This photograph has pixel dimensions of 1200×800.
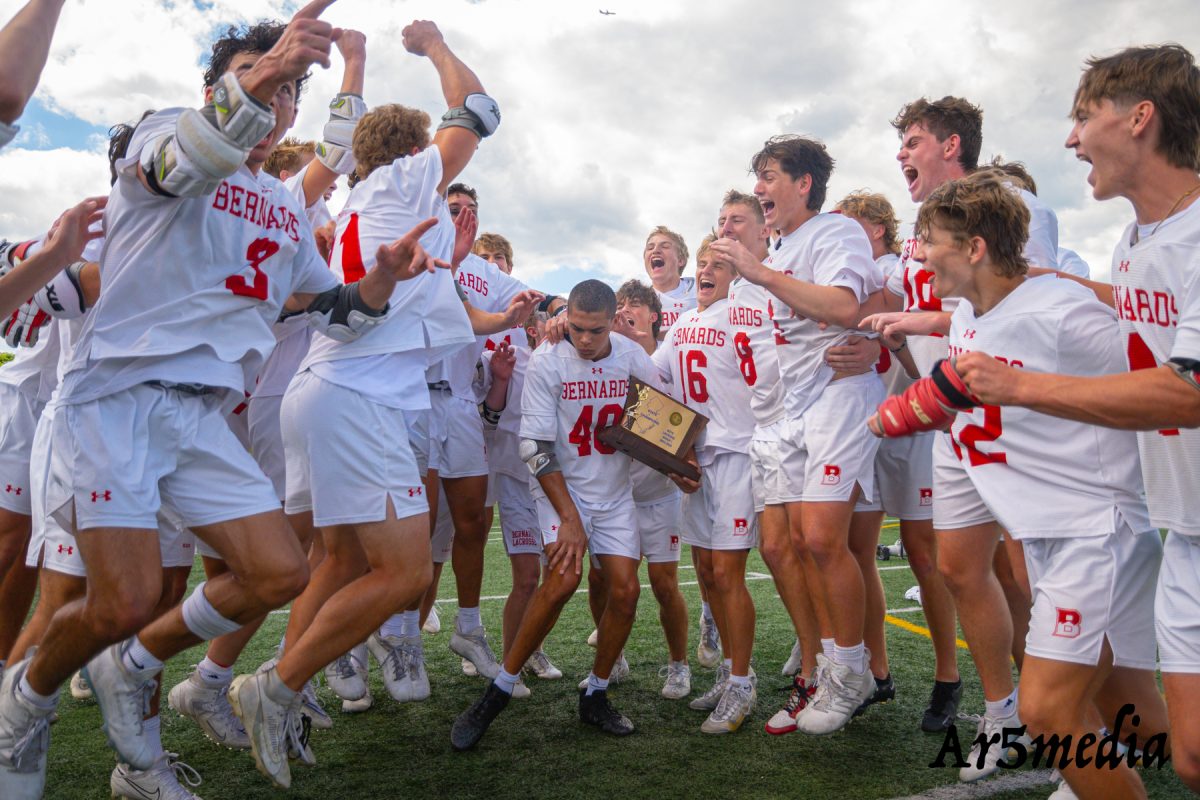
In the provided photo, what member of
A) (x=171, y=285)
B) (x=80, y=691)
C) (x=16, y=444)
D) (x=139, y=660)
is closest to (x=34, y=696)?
(x=139, y=660)

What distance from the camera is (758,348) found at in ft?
16.6

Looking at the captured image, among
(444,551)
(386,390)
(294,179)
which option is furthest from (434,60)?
(444,551)

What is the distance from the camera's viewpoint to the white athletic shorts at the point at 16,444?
14.3 feet

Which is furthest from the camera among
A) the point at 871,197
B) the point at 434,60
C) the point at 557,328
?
the point at 871,197

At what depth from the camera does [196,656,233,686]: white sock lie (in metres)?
3.96

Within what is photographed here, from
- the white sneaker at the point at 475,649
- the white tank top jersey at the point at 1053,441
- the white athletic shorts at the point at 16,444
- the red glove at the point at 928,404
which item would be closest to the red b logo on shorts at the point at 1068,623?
the white tank top jersey at the point at 1053,441

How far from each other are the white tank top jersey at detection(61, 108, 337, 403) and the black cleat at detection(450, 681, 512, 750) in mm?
1982

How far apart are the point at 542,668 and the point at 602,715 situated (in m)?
1.17

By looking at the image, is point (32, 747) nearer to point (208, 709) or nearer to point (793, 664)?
point (208, 709)

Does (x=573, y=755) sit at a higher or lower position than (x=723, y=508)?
lower

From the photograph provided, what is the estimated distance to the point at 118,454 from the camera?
2.93 metres

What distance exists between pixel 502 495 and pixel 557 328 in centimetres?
133

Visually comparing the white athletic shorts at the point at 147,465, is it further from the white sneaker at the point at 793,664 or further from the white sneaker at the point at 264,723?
the white sneaker at the point at 793,664

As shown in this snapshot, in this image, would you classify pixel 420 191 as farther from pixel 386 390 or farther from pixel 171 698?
pixel 171 698
